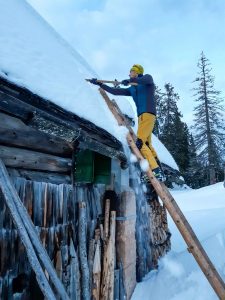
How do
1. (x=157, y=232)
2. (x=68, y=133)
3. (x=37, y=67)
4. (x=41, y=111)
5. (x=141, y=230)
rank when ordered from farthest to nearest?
(x=157, y=232)
(x=141, y=230)
(x=37, y=67)
(x=68, y=133)
(x=41, y=111)

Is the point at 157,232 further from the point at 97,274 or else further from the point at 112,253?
the point at 97,274

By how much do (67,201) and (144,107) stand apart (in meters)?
2.37

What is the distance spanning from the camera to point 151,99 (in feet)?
19.9

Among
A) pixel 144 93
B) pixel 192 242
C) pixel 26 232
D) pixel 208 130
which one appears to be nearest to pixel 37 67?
pixel 26 232

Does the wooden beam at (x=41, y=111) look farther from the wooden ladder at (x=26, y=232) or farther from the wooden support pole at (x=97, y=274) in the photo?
the wooden support pole at (x=97, y=274)

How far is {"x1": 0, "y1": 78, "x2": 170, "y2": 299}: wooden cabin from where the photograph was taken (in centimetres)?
332

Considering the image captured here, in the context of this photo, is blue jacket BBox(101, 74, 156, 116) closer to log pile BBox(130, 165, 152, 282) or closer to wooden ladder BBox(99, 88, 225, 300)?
wooden ladder BBox(99, 88, 225, 300)

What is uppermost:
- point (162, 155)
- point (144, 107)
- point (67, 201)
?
point (144, 107)

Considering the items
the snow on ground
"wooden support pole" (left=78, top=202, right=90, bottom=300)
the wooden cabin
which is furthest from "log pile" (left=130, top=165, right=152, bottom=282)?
"wooden support pole" (left=78, top=202, right=90, bottom=300)

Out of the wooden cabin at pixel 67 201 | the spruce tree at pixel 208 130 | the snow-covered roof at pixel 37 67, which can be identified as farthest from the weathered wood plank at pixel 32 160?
the spruce tree at pixel 208 130

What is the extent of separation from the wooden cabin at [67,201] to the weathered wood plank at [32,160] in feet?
0.03

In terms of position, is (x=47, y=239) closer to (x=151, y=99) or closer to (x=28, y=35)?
(x=28, y=35)

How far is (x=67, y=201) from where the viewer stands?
4.45 metres

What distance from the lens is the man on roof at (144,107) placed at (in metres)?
5.59
